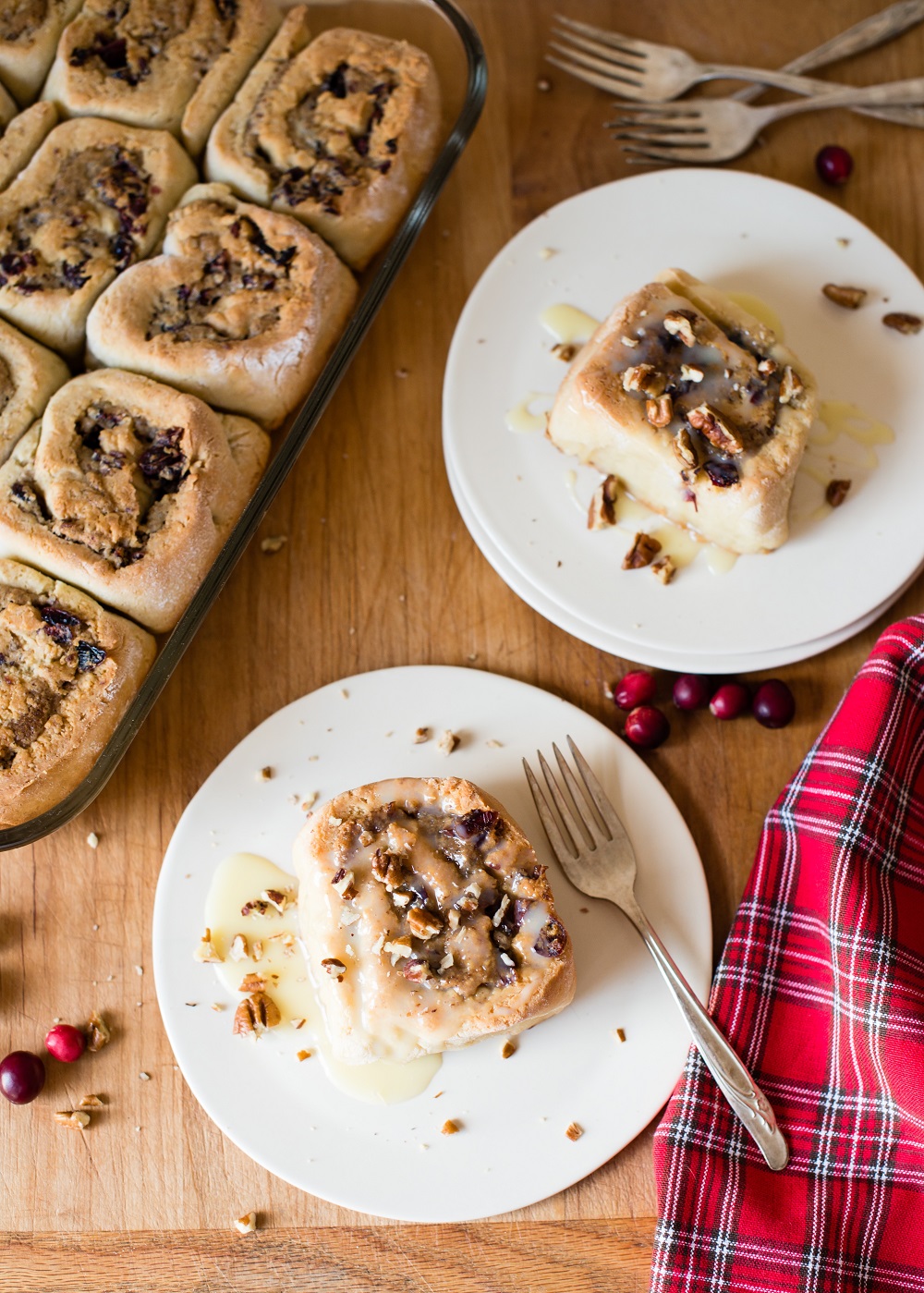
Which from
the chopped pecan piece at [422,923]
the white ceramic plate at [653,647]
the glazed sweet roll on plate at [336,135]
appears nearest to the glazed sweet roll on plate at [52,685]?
the chopped pecan piece at [422,923]

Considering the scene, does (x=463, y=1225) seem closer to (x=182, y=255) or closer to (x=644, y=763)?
(x=644, y=763)

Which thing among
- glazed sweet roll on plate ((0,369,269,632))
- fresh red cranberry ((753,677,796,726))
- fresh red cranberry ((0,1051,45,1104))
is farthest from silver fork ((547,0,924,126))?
fresh red cranberry ((0,1051,45,1104))

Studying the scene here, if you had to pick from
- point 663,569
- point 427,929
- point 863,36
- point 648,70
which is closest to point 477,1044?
point 427,929

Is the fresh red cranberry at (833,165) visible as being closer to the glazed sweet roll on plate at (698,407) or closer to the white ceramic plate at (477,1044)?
the glazed sweet roll on plate at (698,407)

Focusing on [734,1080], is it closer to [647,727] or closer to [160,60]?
[647,727]

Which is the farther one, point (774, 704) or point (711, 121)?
point (711, 121)
